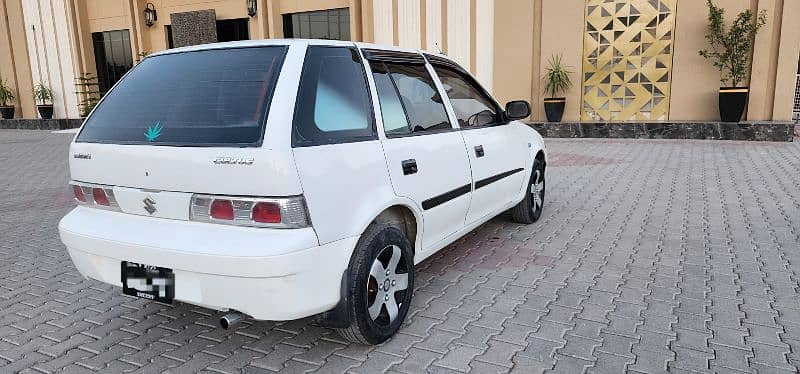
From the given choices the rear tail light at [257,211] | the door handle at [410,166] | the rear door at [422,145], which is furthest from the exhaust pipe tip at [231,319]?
the door handle at [410,166]

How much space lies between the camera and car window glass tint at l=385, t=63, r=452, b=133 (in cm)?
345

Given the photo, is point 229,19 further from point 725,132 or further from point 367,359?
point 367,359

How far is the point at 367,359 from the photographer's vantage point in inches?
113

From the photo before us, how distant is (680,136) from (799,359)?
9.85m

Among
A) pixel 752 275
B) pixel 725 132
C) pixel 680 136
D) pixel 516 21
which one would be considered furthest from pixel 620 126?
pixel 752 275

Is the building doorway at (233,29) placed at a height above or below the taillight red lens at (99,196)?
above

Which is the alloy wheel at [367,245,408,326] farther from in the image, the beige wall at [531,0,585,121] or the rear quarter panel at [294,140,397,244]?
the beige wall at [531,0,585,121]

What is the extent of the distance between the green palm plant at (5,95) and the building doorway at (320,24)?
11691 millimetres

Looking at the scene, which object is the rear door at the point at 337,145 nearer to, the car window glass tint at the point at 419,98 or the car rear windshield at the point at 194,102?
the car rear windshield at the point at 194,102

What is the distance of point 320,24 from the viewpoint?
15.9m

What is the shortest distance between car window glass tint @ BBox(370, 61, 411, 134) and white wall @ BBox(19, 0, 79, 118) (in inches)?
780

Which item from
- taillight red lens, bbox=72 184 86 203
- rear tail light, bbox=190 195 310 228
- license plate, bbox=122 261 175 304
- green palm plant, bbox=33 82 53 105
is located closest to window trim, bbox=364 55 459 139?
rear tail light, bbox=190 195 310 228

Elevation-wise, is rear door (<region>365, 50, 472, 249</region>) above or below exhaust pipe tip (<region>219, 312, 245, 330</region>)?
above

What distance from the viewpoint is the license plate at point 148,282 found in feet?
8.52
